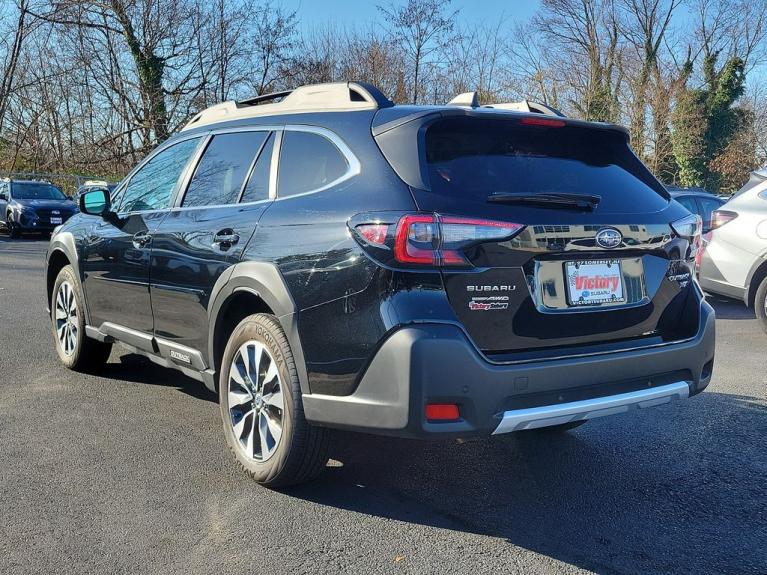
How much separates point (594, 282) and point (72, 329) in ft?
13.8

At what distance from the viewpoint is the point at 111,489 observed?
11.4 ft

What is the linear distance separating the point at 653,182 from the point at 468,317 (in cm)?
147

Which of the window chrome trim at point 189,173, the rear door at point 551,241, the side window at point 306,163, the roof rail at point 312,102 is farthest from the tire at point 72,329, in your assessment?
the rear door at point 551,241

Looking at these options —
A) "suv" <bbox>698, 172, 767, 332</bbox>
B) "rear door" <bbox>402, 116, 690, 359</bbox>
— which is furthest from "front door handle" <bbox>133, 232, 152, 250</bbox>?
"suv" <bbox>698, 172, 767, 332</bbox>

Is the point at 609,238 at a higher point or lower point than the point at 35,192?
lower

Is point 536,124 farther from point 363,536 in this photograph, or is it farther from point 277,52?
point 277,52

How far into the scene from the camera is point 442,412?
9.22 ft

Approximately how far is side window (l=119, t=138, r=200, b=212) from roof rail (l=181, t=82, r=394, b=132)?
287 millimetres

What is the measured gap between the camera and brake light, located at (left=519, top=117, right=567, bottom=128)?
3.28 metres

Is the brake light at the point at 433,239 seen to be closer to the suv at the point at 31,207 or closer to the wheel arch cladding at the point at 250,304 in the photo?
the wheel arch cladding at the point at 250,304

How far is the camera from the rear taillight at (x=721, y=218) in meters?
8.21

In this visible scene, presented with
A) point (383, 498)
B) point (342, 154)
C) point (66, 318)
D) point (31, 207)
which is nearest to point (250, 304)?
point (342, 154)

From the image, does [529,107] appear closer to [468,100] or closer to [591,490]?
[468,100]

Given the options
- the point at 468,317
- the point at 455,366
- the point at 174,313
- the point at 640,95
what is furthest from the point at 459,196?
the point at 640,95
